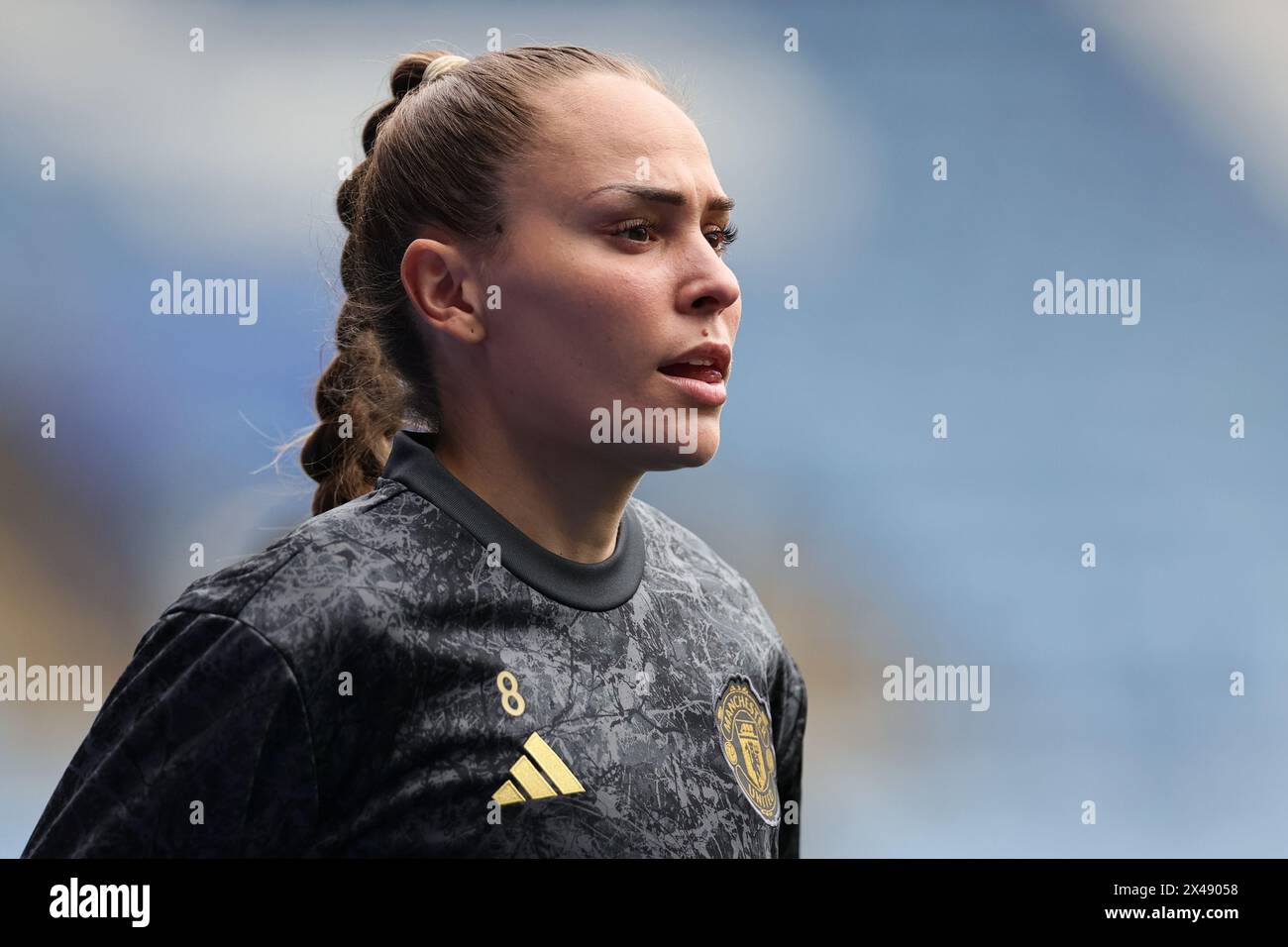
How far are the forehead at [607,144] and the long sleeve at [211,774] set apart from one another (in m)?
0.69

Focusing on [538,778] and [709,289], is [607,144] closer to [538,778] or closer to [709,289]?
[709,289]

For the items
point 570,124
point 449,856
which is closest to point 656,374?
point 570,124

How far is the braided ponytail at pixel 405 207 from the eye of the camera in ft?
5.49

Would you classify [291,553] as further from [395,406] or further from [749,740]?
[749,740]

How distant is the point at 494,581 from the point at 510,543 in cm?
6

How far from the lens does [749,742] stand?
1797mm

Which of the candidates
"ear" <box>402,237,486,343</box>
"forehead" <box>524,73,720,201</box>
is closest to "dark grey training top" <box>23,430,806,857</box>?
"ear" <box>402,237,486,343</box>

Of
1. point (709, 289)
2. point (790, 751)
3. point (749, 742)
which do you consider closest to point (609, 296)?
point (709, 289)

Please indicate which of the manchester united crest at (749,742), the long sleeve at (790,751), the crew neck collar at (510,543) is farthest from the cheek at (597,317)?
the long sleeve at (790,751)

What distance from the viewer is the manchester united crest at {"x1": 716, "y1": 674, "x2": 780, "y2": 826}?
1.73 metres

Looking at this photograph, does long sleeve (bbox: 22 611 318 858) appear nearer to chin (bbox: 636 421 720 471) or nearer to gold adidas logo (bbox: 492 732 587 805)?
gold adidas logo (bbox: 492 732 587 805)

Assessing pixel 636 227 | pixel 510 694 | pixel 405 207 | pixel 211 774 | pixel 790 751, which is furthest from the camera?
pixel 790 751

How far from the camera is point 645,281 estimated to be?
1.59 metres

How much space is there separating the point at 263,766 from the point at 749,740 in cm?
70
